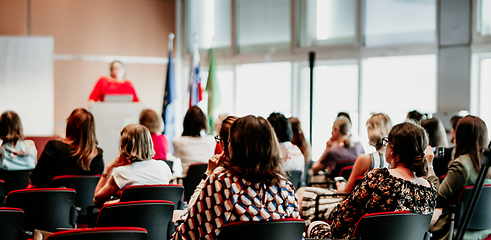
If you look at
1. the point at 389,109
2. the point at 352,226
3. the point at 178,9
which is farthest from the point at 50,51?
the point at 352,226

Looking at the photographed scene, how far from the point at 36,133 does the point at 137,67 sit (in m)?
2.61

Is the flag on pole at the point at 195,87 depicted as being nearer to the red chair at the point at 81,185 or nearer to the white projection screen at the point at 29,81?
the white projection screen at the point at 29,81

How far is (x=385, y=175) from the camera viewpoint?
2.81 meters

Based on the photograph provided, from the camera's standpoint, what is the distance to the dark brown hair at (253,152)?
7.68 feet

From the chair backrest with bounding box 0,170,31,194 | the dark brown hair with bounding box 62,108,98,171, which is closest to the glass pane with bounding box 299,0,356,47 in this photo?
the dark brown hair with bounding box 62,108,98,171

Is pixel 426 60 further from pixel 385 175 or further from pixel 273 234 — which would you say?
pixel 273 234

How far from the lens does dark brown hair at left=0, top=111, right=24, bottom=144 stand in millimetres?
5184

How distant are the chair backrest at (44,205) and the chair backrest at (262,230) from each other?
178 cm

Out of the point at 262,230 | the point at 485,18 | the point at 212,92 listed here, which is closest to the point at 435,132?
the point at 262,230

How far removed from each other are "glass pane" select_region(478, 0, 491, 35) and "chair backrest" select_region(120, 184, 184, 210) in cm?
590

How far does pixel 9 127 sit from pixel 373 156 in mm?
3694

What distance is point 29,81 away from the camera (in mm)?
9234

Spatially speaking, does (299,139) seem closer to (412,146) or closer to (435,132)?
(435,132)

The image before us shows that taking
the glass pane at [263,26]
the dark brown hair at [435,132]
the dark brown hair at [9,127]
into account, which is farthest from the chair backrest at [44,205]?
the glass pane at [263,26]
